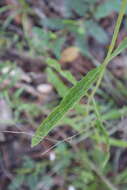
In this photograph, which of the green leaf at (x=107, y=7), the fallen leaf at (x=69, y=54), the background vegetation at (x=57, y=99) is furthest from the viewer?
the fallen leaf at (x=69, y=54)

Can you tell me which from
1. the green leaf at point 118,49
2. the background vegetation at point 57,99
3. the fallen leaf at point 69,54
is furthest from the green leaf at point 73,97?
the fallen leaf at point 69,54

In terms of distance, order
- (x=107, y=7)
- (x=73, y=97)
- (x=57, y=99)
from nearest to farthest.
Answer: (x=73, y=97) → (x=107, y=7) → (x=57, y=99)

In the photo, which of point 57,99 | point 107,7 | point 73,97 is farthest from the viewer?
point 57,99

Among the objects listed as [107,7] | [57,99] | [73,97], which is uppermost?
[107,7]

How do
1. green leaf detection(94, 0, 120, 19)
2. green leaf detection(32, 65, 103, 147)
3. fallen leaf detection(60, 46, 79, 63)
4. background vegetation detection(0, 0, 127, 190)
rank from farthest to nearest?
fallen leaf detection(60, 46, 79, 63) → background vegetation detection(0, 0, 127, 190) → green leaf detection(94, 0, 120, 19) → green leaf detection(32, 65, 103, 147)

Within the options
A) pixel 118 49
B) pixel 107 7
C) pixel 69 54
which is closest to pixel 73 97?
pixel 118 49

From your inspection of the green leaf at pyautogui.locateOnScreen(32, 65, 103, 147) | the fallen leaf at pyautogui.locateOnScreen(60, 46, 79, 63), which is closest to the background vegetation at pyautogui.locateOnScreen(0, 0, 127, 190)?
the fallen leaf at pyautogui.locateOnScreen(60, 46, 79, 63)

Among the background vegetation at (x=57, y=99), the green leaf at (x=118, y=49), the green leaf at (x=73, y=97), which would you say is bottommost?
the green leaf at (x=73, y=97)

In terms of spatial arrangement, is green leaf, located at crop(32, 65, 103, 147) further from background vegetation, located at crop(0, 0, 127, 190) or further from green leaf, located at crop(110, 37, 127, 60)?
background vegetation, located at crop(0, 0, 127, 190)

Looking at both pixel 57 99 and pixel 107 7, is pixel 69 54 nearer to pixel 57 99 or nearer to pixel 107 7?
pixel 57 99

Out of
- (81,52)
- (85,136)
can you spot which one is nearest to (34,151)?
(85,136)

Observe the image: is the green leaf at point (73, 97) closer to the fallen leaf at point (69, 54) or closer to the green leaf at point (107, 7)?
the green leaf at point (107, 7)

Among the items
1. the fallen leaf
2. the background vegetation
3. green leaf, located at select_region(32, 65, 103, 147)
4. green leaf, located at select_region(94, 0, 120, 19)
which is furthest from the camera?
the fallen leaf
